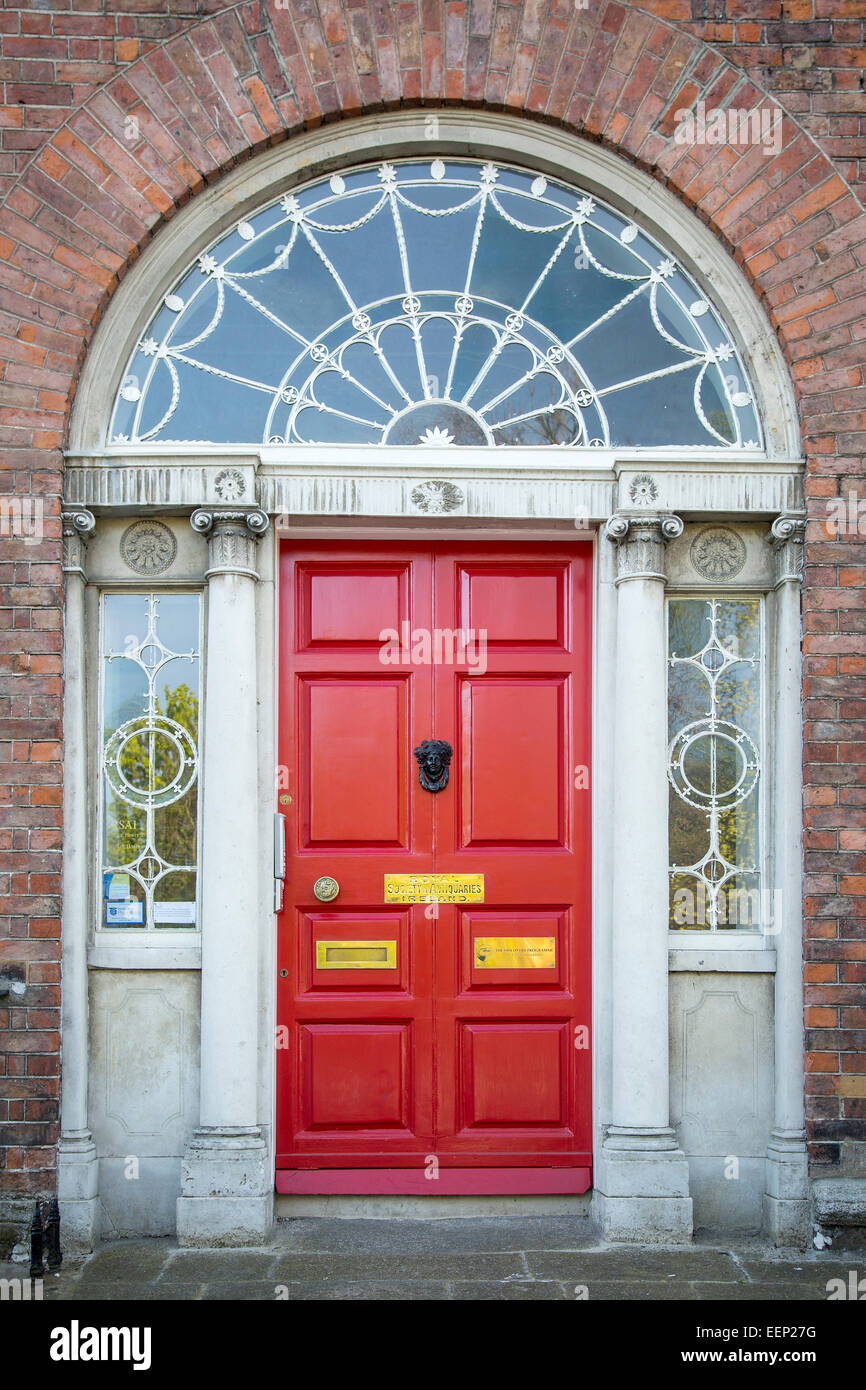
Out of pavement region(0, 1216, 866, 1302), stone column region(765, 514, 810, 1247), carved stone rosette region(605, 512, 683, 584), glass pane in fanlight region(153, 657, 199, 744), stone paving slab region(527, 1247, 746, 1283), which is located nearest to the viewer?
pavement region(0, 1216, 866, 1302)

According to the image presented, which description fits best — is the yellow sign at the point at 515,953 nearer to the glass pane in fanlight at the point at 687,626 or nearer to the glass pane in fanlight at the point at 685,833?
the glass pane in fanlight at the point at 685,833

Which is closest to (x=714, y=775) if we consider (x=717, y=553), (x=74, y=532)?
(x=717, y=553)

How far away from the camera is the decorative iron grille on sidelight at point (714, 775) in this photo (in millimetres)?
4961

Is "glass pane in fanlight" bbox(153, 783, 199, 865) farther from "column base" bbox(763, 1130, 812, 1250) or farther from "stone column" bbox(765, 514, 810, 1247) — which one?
"column base" bbox(763, 1130, 812, 1250)

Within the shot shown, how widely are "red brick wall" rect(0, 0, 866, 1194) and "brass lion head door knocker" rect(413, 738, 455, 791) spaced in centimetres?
145

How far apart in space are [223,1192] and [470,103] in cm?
446

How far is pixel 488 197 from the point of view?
5055mm

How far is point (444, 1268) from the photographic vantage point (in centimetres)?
441

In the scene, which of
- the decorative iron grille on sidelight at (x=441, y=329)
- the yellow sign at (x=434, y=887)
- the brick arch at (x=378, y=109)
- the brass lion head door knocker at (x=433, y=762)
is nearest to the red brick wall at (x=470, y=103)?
the brick arch at (x=378, y=109)

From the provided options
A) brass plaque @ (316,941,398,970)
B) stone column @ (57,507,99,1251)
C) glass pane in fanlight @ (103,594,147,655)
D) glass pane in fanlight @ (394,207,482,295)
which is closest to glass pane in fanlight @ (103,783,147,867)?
stone column @ (57,507,99,1251)

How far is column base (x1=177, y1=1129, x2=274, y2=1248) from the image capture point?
4.61 m

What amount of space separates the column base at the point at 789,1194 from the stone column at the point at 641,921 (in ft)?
1.14

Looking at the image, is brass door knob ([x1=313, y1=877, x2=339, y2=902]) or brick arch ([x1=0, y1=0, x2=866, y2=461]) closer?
brick arch ([x1=0, y1=0, x2=866, y2=461])

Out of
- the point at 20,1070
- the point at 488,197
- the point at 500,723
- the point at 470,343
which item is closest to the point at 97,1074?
the point at 20,1070
